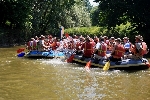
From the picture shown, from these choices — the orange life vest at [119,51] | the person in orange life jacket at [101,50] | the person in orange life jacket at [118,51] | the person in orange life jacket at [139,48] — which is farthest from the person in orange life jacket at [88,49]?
the person in orange life jacket at [139,48]

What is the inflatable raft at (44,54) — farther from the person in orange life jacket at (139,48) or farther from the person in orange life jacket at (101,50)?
the person in orange life jacket at (139,48)

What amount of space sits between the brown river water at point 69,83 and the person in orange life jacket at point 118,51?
0.70 meters

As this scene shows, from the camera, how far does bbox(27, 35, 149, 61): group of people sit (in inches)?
603

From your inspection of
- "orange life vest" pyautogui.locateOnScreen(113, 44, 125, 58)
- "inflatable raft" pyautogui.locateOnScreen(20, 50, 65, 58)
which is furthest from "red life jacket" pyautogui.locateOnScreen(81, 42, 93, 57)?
"inflatable raft" pyautogui.locateOnScreen(20, 50, 65, 58)

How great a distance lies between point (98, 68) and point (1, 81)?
211 inches

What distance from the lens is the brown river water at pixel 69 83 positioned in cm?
1059

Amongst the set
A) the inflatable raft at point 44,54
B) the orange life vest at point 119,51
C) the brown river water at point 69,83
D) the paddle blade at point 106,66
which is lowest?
the brown river water at point 69,83

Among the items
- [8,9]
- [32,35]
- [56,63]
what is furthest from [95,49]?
[32,35]

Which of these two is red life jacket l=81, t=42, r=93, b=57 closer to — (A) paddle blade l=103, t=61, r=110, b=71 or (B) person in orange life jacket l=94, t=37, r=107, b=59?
(B) person in orange life jacket l=94, t=37, r=107, b=59

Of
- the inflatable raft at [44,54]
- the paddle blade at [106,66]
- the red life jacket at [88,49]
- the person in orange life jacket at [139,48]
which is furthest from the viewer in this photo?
the inflatable raft at [44,54]

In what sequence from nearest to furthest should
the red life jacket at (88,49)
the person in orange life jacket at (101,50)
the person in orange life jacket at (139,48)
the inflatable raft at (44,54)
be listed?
1. the person in orange life jacket at (139,48)
2. the person in orange life jacket at (101,50)
3. the red life jacket at (88,49)
4. the inflatable raft at (44,54)

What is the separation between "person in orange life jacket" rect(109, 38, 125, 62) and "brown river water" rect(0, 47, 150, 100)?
0.70 metres

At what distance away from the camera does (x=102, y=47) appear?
16.3 metres

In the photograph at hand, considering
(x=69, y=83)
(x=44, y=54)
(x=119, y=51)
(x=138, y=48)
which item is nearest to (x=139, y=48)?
(x=138, y=48)
